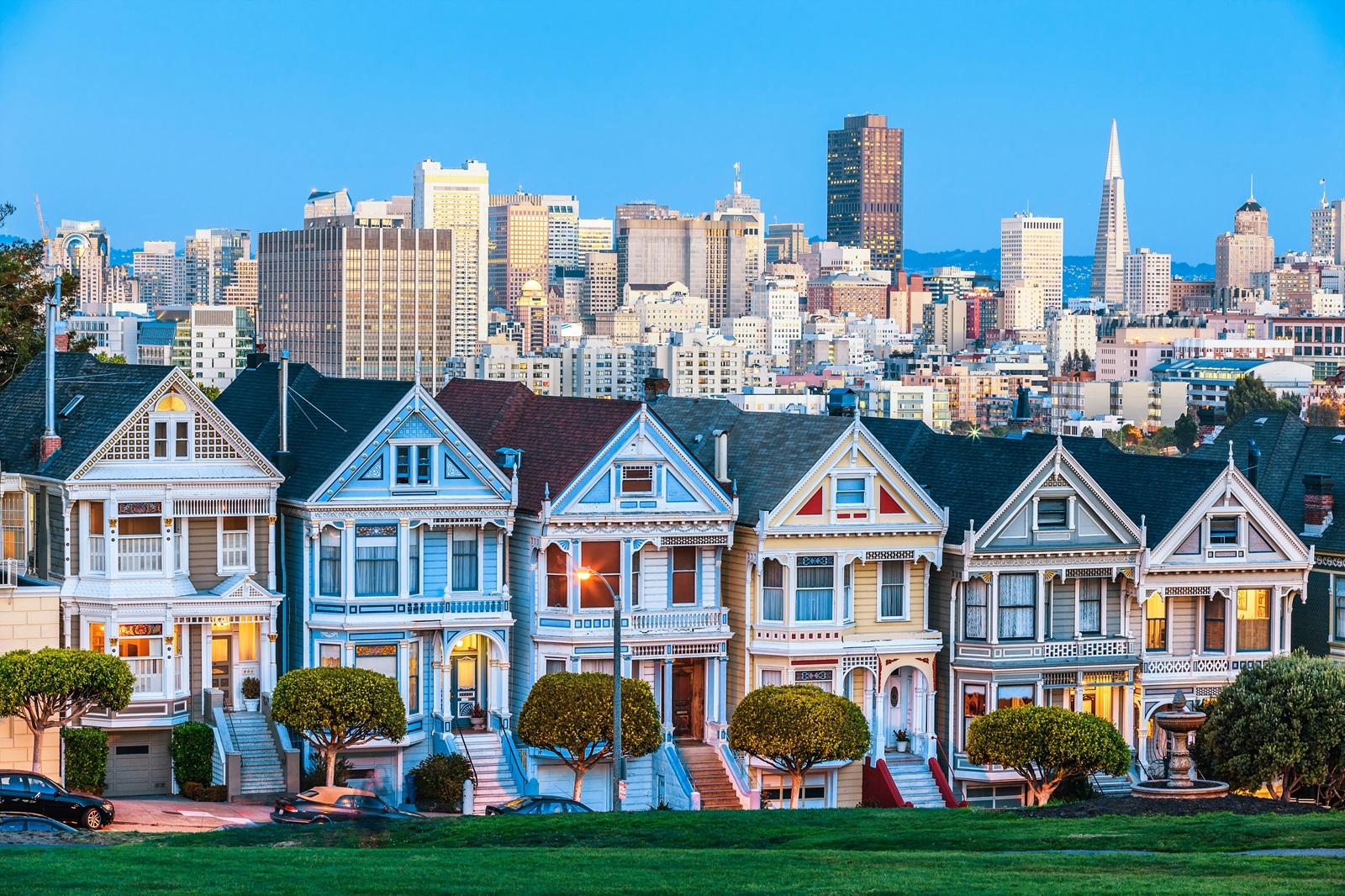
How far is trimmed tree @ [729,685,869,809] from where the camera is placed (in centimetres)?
4844

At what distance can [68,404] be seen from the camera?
4997 centimetres

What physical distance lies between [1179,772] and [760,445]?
1133 centimetres

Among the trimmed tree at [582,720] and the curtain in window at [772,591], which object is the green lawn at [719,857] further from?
the curtain in window at [772,591]

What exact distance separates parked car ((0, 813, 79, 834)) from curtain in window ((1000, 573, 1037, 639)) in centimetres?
2021

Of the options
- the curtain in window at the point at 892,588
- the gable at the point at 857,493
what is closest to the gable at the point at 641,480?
the gable at the point at 857,493

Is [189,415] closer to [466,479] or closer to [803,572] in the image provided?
[466,479]

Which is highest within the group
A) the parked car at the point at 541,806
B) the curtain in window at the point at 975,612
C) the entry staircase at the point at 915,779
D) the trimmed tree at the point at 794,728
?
the curtain in window at the point at 975,612

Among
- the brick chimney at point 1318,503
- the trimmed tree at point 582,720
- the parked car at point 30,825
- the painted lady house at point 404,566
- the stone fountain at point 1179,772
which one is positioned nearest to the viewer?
the parked car at point 30,825

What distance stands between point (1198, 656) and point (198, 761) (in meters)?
20.3

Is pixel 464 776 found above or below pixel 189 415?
below

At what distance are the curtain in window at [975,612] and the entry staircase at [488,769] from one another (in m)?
9.70

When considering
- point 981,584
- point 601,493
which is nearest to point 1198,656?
point 981,584

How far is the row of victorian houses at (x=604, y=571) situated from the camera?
47.4m

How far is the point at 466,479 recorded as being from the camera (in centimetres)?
4906
